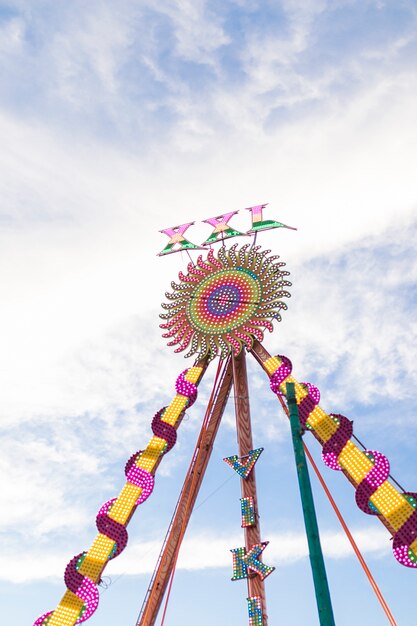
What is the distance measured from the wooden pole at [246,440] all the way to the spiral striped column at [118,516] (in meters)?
1.08

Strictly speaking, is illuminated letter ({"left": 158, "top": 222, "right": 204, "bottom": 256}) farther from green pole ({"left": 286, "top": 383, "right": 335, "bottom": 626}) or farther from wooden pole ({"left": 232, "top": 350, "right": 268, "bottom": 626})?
green pole ({"left": 286, "top": 383, "right": 335, "bottom": 626})

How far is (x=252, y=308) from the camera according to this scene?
58.7ft

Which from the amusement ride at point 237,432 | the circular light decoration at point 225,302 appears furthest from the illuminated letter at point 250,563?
the circular light decoration at point 225,302

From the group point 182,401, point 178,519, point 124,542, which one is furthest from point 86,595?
point 182,401

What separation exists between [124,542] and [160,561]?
1026 millimetres

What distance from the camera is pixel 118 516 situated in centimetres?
1552

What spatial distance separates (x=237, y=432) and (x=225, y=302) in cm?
359

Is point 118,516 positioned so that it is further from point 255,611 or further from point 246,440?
point 255,611

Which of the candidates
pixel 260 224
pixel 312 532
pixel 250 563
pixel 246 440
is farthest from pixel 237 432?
pixel 312 532

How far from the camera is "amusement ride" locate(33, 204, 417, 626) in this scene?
14.1 meters

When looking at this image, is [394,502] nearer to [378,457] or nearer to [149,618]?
[378,457]

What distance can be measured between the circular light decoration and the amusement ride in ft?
0.10

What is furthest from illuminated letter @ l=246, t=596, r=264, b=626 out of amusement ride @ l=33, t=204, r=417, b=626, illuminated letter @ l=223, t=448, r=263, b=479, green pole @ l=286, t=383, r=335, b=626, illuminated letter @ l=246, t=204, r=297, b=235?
illuminated letter @ l=246, t=204, r=297, b=235

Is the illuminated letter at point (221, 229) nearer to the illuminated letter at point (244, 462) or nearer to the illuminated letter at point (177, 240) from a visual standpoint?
the illuminated letter at point (177, 240)
